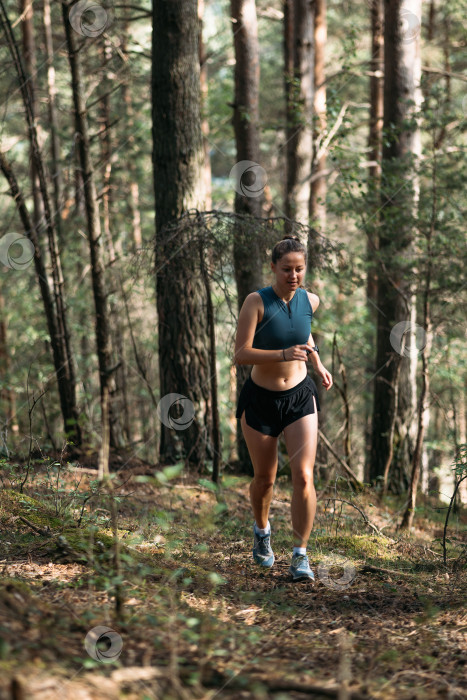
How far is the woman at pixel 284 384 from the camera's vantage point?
4.21 metres

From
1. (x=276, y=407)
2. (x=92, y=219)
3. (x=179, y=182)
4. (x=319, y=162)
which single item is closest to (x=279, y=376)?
(x=276, y=407)

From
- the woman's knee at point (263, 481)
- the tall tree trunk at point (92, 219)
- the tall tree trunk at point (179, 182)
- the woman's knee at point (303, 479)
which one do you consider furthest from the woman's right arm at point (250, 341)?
the tall tree trunk at point (92, 219)

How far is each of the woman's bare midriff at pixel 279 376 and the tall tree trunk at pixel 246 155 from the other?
85.3 inches

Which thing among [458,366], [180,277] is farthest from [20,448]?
[458,366]

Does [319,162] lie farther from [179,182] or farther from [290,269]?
[290,269]

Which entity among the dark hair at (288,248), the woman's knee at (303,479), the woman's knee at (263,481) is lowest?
the woman's knee at (263,481)

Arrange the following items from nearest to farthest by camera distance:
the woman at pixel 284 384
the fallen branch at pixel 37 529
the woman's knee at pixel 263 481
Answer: the fallen branch at pixel 37 529, the woman at pixel 284 384, the woman's knee at pixel 263 481

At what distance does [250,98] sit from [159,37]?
210 centimetres

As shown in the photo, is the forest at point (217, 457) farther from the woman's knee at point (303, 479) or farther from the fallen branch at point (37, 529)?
the woman's knee at point (303, 479)

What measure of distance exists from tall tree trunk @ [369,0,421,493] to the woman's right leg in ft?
14.2

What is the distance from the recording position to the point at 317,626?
350 centimetres

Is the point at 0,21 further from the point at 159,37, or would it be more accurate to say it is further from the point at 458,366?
the point at 458,366

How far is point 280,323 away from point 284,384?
1.34 ft

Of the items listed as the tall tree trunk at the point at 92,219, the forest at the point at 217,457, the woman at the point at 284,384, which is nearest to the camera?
the forest at the point at 217,457
